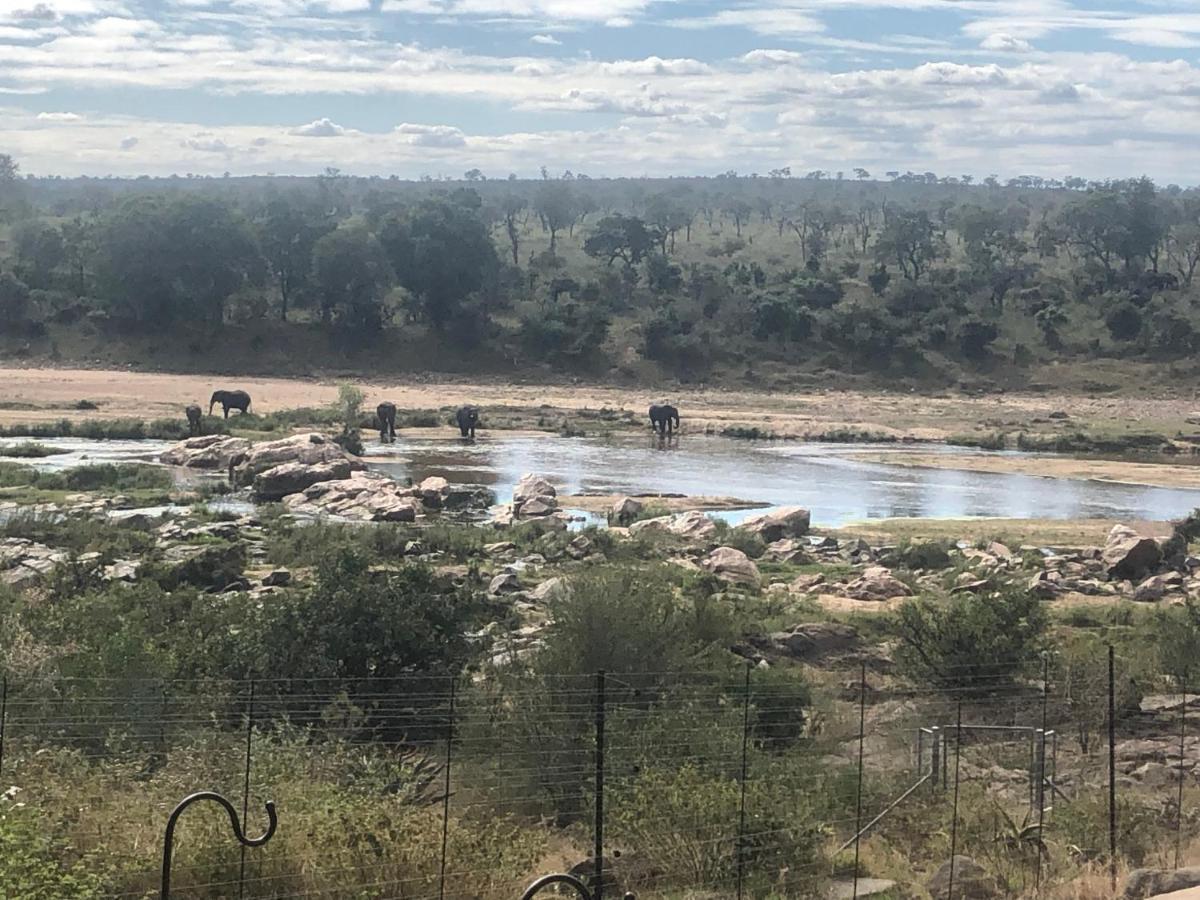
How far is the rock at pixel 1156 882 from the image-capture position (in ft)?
34.6

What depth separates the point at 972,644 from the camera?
62.1ft

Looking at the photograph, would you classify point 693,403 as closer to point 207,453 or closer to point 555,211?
point 207,453

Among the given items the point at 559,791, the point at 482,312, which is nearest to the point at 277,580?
the point at 559,791

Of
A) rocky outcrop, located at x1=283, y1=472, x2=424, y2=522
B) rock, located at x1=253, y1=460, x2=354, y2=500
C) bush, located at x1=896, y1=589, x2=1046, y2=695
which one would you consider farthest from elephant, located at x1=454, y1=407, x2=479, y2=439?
bush, located at x1=896, y1=589, x2=1046, y2=695

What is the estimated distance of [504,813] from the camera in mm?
12242

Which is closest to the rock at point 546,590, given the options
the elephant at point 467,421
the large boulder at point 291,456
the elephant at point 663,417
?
the large boulder at point 291,456

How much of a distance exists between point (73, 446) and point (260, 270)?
29.6 meters

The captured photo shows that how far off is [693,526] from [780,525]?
240cm

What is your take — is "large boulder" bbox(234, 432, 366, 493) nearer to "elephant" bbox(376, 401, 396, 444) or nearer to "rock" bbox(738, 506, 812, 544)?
"elephant" bbox(376, 401, 396, 444)

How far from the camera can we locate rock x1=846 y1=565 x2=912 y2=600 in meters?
26.2

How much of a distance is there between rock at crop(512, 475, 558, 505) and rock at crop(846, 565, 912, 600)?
10.8 meters

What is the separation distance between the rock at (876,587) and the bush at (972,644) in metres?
6.02

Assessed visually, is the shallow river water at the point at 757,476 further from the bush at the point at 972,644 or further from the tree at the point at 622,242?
the tree at the point at 622,242

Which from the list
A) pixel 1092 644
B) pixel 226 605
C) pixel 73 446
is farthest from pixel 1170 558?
pixel 73 446
